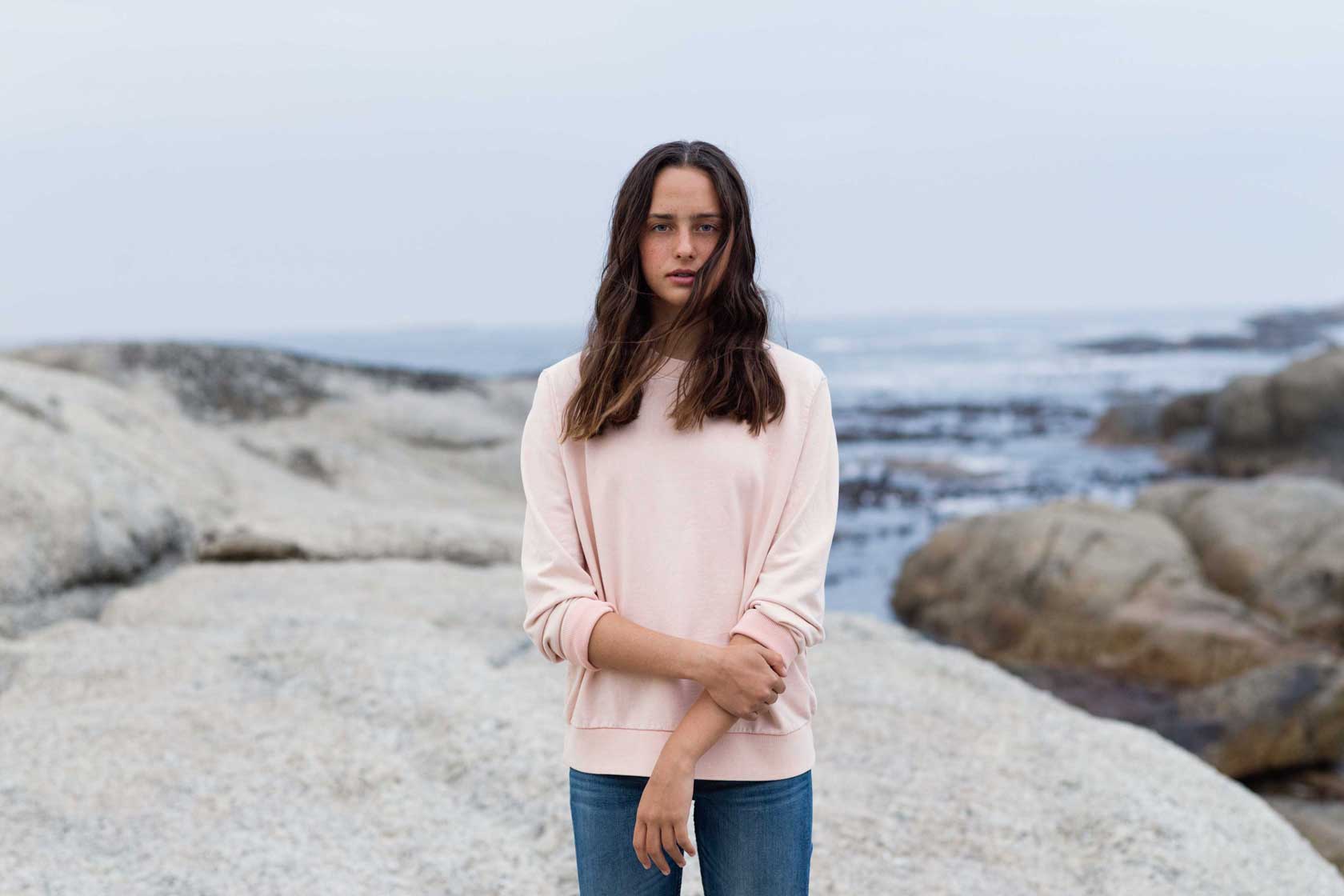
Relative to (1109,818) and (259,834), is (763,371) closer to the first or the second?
(259,834)

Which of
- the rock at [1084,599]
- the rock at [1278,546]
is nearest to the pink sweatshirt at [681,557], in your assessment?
the rock at [1084,599]

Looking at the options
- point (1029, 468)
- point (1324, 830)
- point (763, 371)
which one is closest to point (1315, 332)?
point (1029, 468)

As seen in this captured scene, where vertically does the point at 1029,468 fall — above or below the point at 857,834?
below

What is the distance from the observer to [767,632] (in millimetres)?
2096

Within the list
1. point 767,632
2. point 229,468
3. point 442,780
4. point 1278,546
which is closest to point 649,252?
point 767,632

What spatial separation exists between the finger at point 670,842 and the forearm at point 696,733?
11cm

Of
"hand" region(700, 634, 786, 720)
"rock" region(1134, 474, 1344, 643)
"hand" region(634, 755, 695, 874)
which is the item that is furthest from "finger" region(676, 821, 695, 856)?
"rock" region(1134, 474, 1344, 643)

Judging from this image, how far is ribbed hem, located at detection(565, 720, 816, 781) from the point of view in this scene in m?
2.12

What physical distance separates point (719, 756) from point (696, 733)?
12 centimetres

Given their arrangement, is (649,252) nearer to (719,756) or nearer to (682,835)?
(719,756)

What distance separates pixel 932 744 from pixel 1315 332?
84.9m

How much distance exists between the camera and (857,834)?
4.38 metres

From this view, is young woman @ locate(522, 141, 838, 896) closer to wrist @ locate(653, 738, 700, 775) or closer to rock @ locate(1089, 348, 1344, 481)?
wrist @ locate(653, 738, 700, 775)

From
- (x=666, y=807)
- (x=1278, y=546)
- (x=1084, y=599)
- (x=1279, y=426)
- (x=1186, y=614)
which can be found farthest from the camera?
(x=1279, y=426)
